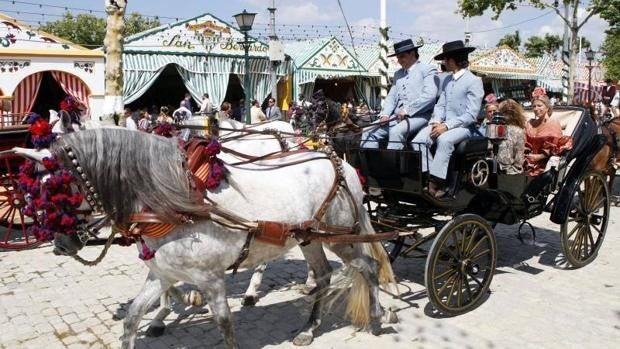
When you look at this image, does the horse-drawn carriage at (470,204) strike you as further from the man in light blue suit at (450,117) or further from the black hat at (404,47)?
the black hat at (404,47)

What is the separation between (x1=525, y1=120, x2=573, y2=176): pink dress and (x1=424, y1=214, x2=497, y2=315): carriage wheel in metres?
1.14

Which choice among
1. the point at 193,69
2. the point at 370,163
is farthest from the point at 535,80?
the point at 370,163

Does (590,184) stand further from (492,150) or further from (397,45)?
(397,45)

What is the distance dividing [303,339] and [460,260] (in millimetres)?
1564

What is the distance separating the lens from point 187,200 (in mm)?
3127

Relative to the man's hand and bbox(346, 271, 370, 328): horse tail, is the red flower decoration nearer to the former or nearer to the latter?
bbox(346, 271, 370, 328): horse tail

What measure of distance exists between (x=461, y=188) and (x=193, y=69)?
14603 mm

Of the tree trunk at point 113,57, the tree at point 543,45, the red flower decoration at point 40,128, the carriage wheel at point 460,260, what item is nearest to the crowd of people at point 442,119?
the carriage wheel at point 460,260

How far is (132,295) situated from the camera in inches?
205

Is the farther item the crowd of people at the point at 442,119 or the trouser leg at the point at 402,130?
the trouser leg at the point at 402,130

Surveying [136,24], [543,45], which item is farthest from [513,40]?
[136,24]

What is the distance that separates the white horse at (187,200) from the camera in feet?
9.83

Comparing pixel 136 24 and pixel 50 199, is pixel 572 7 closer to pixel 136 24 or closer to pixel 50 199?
pixel 50 199

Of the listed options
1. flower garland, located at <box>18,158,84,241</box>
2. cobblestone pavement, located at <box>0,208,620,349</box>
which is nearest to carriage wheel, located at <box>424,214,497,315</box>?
cobblestone pavement, located at <box>0,208,620,349</box>
